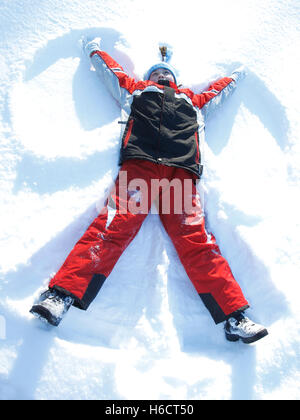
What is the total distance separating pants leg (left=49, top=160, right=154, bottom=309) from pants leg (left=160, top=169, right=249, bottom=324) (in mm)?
178

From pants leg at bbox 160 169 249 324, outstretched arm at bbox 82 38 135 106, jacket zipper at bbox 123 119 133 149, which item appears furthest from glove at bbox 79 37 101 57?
pants leg at bbox 160 169 249 324

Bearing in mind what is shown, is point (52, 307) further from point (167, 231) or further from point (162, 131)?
point (162, 131)

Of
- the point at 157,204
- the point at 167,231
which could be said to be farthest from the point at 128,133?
the point at 167,231

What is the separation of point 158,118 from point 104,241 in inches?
29.3

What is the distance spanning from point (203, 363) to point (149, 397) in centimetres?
30

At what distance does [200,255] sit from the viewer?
1509mm

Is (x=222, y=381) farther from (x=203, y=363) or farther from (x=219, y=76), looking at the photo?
(x=219, y=76)

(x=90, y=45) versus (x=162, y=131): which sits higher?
(x=90, y=45)

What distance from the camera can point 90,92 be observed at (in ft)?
6.47

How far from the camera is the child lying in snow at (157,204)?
138cm

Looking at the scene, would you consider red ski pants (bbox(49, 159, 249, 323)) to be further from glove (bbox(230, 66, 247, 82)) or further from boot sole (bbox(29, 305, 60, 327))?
glove (bbox(230, 66, 247, 82))

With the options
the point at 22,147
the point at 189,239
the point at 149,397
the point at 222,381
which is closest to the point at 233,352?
the point at 222,381

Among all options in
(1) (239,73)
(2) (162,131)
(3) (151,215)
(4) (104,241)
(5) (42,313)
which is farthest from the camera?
(1) (239,73)

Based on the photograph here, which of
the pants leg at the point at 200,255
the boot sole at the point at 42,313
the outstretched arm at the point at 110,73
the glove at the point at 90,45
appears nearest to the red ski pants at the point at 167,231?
the pants leg at the point at 200,255
